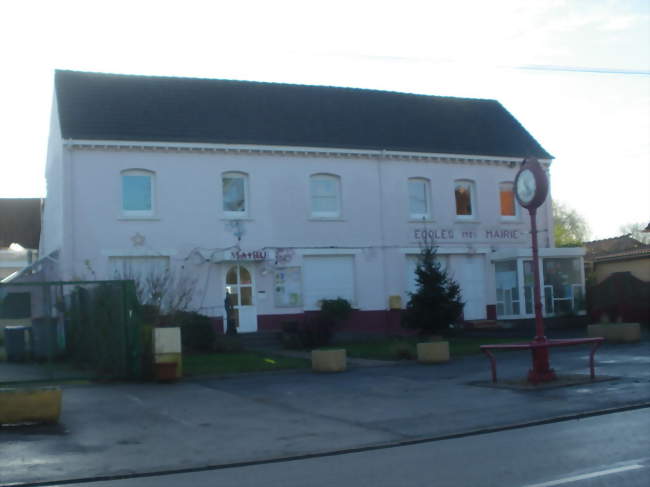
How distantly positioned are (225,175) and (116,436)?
1828cm

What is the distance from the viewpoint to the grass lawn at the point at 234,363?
18891mm

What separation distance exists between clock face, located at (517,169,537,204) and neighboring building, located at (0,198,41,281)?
29870 mm

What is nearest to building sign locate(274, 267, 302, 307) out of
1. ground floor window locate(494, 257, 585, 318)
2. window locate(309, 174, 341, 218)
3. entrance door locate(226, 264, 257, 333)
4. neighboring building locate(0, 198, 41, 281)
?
entrance door locate(226, 264, 257, 333)

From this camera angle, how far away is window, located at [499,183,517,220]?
3366cm

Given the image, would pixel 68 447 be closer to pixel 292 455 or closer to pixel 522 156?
pixel 292 455

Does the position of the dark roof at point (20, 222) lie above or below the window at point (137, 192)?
above

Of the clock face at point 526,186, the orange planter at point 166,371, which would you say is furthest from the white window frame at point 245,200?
the clock face at point 526,186

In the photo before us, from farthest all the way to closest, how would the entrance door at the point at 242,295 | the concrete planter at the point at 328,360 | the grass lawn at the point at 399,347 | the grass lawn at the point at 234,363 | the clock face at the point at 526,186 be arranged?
the entrance door at the point at 242,295, the grass lawn at the point at 399,347, the grass lawn at the point at 234,363, the concrete planter at the point at 328,360, the clock face at the point at 526,186

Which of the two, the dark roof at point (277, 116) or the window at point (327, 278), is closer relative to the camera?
the dark roof at point (277, 116)

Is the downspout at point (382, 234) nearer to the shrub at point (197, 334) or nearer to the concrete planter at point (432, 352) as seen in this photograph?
the shrub at point (197, 334)

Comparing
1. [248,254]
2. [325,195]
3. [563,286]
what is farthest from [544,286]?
[248,254]

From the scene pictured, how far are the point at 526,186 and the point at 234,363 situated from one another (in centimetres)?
861

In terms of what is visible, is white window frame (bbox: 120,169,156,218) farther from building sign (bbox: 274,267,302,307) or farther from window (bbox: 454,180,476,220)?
window (bbox: 454,180,476,220)

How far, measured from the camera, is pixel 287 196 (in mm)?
29500
